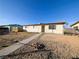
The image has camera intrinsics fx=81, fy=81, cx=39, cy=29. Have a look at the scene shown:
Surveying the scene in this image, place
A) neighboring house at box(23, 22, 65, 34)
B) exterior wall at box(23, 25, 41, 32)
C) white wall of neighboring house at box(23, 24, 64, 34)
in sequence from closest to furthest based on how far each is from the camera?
white wall of neighboring house at box(23, 24, 64, 34) < neighboring house at box(23, 22, 65, 34) < exterior wall at box(23, 25, 41, 32)

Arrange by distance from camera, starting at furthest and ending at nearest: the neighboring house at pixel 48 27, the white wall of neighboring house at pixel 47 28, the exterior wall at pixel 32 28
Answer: the exterior wall at pixel 32 28
the neighboring house at pixel 48 27
the white wall of neighboring house at pixel 47 28

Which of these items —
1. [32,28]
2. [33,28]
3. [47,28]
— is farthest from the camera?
[32,28]

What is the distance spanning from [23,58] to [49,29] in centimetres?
2050

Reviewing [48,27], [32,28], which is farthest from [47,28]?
[32,28]

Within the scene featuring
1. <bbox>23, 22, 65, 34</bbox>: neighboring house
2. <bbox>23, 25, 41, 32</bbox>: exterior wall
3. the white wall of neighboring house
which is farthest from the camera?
<bbox>23, 25, 41, 32</bbox>: exterior wall

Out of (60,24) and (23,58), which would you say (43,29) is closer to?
(60,24)

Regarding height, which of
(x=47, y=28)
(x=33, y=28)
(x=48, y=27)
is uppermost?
(x=48, y=27)

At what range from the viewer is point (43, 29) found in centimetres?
2648

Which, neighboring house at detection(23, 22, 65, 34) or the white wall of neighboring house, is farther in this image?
neighboring house at detection(23, 22, 65, 34)

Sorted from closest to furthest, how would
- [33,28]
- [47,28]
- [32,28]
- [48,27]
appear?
[48,27], [47,28], [33,28], [32,28]

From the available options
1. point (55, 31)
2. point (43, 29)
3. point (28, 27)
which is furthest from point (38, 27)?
point (55, 31)

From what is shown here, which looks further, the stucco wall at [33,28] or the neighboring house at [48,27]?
the stucco wall at [33,28]

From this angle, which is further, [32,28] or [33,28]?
[32,28]

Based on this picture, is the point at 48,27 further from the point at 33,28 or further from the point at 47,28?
the point at 33,28
